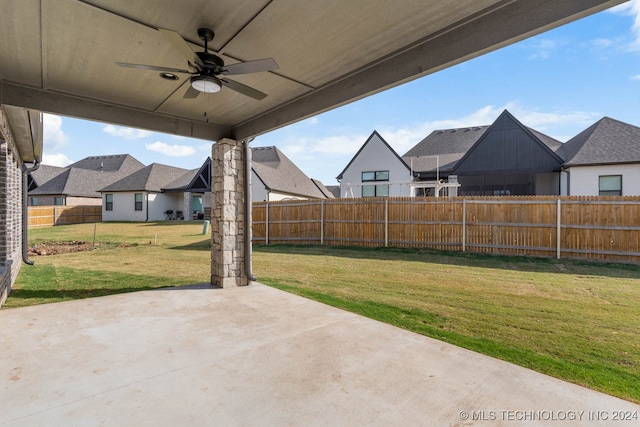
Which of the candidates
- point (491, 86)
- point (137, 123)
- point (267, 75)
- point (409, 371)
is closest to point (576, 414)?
point (409, 371)

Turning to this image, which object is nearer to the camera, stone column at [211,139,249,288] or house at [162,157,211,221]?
stone column at [211,139,249,288]

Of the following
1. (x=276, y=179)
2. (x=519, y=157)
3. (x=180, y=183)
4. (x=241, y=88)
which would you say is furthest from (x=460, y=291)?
(x=180, y=183)

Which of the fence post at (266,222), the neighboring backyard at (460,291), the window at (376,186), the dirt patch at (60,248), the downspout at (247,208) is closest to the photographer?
the neighboring backyard at (460,291)

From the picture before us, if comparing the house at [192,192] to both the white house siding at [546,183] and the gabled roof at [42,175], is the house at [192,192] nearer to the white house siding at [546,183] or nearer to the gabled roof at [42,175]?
the gabled roof at [42,175]

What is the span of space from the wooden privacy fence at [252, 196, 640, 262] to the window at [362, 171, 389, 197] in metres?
8.38

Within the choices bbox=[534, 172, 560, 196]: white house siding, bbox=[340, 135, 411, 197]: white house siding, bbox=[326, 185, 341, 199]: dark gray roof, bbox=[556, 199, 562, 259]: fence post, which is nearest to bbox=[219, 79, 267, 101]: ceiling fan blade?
bbox=[556, 199, 562, 259]: fence post

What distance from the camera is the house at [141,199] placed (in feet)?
86.1

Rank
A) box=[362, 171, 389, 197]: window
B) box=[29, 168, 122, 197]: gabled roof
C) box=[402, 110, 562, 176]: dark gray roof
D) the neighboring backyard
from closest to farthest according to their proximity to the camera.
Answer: the neighboring backyard
box=[402, 110, 562, 176]: dark gray roof
box=[362, 171, 389, 197]: window
box=[29, 168, 122, 197]: gabled roof

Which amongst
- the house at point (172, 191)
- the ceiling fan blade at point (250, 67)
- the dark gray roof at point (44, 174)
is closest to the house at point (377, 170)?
Result: the house at point (172, 191)

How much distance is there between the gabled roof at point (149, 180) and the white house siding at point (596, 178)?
90.8 ft

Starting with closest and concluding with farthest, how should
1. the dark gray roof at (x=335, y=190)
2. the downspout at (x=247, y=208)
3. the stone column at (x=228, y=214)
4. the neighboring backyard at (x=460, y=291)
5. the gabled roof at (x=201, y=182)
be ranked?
the neighboring backyard at (x=460, y=291)
the stone column at (x=228, y=214)
the downspout at (x=247, y=208)
the gabled roof at (x=201, y=182)
the dark gray roof at (x=335, y=190)

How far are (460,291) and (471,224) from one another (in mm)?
5532

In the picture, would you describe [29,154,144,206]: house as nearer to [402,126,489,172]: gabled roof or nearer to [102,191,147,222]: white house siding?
[102,191,147,222]: white house siding

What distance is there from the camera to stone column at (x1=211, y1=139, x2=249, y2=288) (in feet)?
20.1
